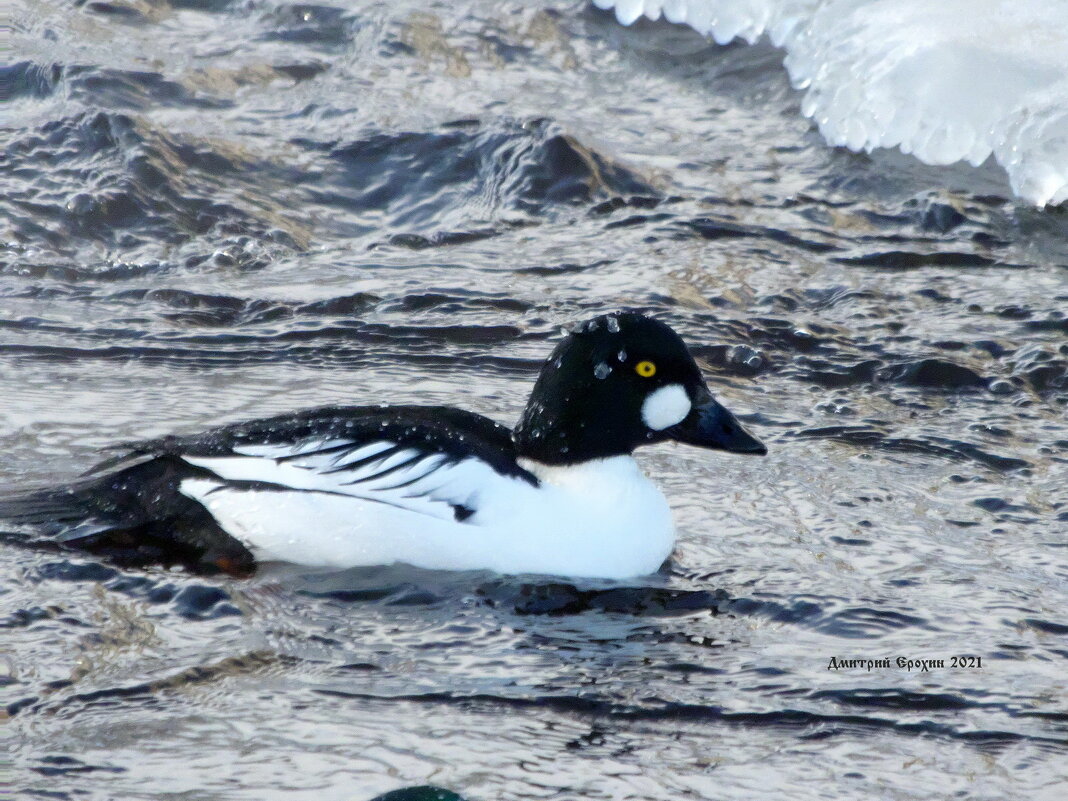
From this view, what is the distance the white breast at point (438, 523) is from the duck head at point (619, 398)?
0.20 meters

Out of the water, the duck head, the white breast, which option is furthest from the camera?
the duck head

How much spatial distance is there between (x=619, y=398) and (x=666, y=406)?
149 mm

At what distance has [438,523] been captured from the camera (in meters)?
4.38

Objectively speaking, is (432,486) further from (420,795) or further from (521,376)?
(521,376)

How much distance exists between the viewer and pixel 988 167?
26.1 feet

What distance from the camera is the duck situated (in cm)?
439

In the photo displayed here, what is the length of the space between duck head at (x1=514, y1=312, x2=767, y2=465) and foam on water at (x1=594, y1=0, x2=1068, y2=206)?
12.0 ft

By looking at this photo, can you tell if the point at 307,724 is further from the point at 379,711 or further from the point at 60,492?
the point at 60,492

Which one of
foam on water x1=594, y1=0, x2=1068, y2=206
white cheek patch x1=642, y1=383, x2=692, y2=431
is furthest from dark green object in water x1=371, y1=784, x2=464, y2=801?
foam on water x1=594, y1=0, x2=1068, y2=206

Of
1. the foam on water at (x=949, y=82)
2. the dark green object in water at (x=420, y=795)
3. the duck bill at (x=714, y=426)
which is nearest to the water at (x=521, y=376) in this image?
the dark green object in water at (x=420, y=795)

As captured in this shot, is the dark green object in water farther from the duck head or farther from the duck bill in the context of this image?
the duck bill

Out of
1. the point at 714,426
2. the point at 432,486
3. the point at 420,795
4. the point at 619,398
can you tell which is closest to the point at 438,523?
the point at 432,486

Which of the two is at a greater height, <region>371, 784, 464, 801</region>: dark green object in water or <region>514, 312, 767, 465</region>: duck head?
<region>514, 312, 767, 465</region>: duck head

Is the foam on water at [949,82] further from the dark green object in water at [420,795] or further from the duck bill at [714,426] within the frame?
the dark green object in water at [420,795]
